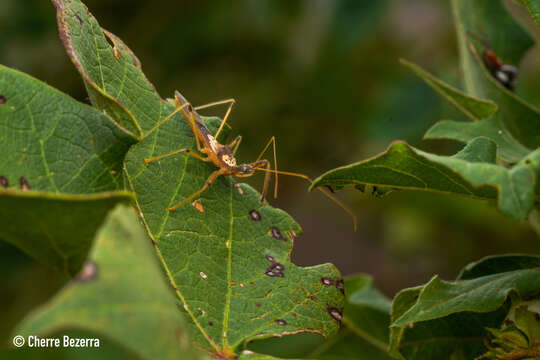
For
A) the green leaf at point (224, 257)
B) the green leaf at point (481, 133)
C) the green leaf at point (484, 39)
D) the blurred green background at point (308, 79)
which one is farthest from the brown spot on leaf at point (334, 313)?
the blurred green background at point (308, 79)

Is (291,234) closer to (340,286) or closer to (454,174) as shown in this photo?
(340,286)

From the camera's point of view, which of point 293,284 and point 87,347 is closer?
point 87,347

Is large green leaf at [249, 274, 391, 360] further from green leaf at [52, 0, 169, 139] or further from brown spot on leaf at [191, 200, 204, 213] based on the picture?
green leaf at [52, 0, 169, 139]

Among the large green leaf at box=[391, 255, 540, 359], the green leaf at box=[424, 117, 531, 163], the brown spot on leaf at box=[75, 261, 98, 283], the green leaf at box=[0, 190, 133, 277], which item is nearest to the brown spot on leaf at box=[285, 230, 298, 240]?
the large green leaf at box=[391, 255, 540, 359]

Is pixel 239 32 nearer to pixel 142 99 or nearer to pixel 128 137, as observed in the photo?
pixel 142 99

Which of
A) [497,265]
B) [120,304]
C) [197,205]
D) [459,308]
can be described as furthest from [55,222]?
[497,265]

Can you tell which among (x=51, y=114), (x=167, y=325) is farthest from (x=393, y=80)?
(x=167, y=325)
